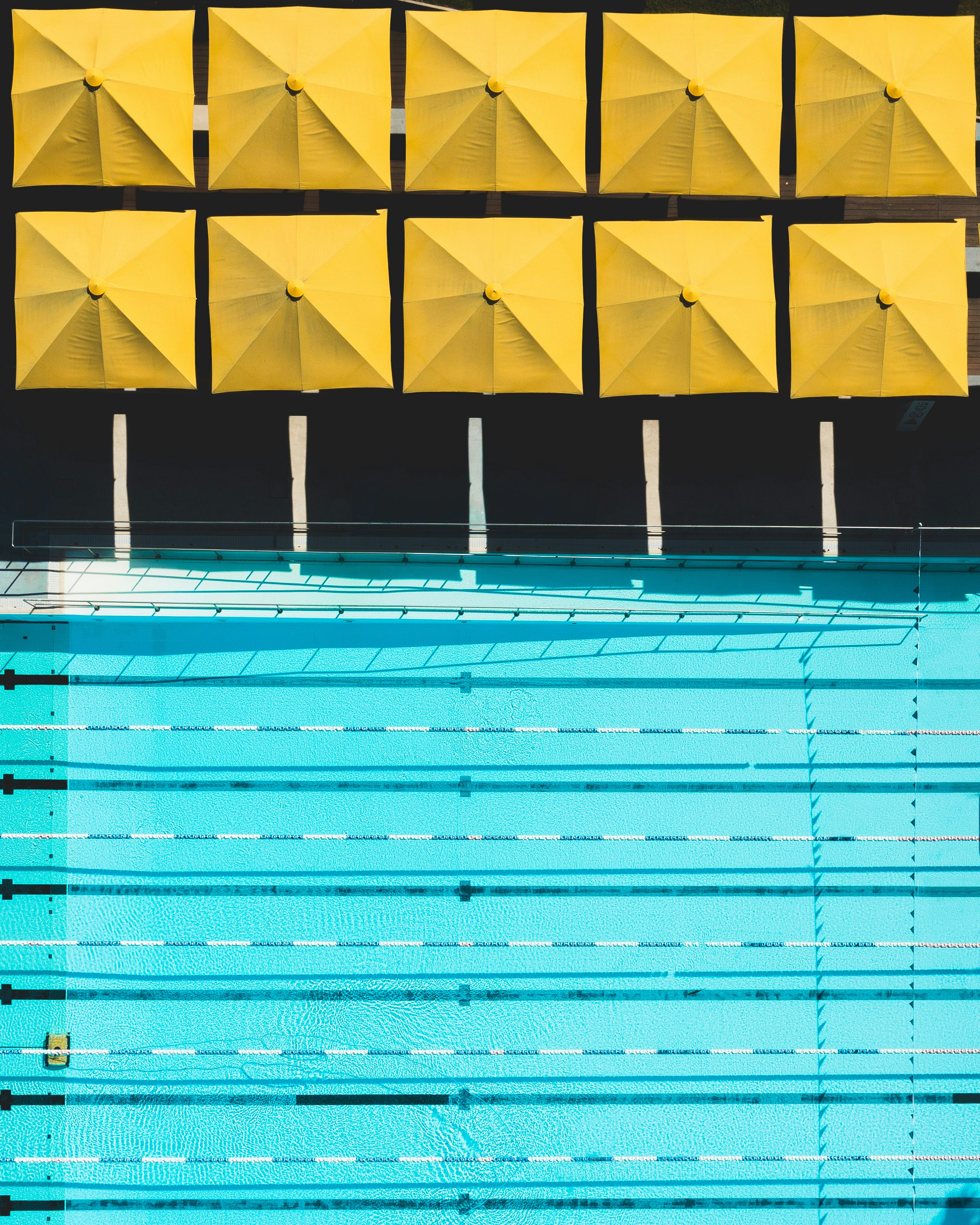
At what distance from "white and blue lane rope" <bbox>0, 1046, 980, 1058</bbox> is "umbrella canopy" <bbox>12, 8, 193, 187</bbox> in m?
11.4

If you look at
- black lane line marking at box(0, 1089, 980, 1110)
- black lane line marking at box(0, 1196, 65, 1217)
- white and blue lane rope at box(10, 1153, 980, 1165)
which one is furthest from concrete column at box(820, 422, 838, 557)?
black lane line marking at box(0, 1196, 65, 1217)

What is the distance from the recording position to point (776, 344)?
13.5 meters

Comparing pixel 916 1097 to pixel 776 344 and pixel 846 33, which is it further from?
pixel 846 33

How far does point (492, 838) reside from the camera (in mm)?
13758

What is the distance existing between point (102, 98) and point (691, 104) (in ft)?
23.7

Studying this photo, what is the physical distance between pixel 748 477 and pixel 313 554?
604 cm

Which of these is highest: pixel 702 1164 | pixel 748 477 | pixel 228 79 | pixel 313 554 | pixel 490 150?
pixel 228 79

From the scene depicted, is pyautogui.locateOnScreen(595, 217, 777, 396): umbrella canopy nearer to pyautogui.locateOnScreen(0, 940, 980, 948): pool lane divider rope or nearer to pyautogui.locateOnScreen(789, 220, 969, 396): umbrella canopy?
pyautogui.locateOnScreen(789, 220, 969, 396): umbrella canopy

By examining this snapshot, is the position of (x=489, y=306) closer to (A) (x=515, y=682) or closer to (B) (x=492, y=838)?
(A) (x=515, y=682)

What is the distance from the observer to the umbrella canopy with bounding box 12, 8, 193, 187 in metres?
12.3

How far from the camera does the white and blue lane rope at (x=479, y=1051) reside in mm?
13641

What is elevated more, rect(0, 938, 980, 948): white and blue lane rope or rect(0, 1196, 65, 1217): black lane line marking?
rect(0, 938, 980, 948): white and blue lane rope

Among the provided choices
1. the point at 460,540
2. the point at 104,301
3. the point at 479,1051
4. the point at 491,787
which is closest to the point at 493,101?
the point at 104,301

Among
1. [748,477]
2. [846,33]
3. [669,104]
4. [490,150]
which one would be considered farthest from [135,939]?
[846,33]
